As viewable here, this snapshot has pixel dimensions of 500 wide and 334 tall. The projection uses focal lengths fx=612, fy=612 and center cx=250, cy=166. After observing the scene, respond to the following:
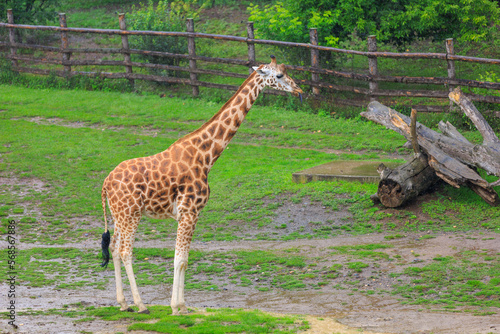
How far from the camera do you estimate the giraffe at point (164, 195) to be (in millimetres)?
7098

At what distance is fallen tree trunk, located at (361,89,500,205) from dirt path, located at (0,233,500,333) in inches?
43.9

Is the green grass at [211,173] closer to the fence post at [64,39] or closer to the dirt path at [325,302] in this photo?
the dirt path at [325,302]

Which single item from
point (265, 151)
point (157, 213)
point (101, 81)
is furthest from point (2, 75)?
point (157, 213)

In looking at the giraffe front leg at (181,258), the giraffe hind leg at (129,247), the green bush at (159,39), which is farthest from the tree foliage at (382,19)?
the giraffe hind leg at (129,247)

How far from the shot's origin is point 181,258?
712 centimetres

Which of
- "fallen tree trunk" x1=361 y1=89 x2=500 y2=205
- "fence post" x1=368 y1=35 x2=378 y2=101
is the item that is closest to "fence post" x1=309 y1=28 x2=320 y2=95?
"fence post" x1=368 y1=35 x2=378 y2=101

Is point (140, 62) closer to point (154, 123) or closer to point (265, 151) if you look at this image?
point (154, 123)

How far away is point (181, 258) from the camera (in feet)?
23.4

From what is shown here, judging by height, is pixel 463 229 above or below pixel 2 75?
below

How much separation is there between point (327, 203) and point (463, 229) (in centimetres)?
239

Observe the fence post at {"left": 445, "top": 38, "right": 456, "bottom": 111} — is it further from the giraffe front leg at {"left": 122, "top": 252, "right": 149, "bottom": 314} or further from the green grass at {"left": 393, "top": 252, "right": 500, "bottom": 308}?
the giraffe front leg at {"left": 122, "top": 252, "right": 149, "bottom": 314}

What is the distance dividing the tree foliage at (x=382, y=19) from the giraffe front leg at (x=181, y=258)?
11.3m

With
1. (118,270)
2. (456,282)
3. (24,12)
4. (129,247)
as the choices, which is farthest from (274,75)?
(24,12)

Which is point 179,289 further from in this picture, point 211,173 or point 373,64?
point 373,64
